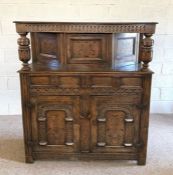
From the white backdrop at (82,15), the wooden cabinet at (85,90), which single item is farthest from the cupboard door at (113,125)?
the white backdrop at (82,15)

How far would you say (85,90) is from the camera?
85.2 inches

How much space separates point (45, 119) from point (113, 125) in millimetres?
584

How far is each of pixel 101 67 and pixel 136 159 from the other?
0.89 metres

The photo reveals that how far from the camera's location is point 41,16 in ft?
10.4

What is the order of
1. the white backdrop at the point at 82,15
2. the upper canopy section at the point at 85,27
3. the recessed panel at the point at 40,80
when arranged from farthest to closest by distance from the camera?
the white backdrop at the point at 82,15 → the recessed panel at the point at 40,80 → the upper canopy section at the point at 85,27

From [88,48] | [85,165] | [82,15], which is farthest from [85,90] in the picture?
[82,15]

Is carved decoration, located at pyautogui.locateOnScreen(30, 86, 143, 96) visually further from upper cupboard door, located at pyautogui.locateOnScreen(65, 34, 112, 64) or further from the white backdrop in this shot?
the white backdrop

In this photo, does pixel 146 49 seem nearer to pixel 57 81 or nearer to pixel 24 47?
pixel 57 81

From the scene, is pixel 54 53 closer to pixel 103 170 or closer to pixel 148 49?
pixel 148 49

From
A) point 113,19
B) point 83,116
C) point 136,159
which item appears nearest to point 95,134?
point 83,116

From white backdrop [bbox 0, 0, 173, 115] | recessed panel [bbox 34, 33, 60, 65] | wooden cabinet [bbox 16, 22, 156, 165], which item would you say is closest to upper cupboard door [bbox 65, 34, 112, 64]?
wooden cabinet [bbox 16, 22, 156, 165]

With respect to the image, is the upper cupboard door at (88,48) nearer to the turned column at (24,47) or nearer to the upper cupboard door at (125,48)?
the upper cupboard door at (125,48)

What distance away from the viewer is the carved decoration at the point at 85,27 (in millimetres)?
2043

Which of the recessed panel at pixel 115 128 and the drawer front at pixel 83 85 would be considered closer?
the drawer front at pixel 83 85
